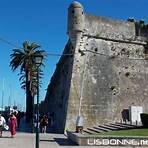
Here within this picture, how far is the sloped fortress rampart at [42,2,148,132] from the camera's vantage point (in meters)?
33.7

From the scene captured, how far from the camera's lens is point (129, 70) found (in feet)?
120

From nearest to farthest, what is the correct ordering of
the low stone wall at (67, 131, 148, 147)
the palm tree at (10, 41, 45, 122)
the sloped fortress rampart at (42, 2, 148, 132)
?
1. the low stone wall at (67, 131, 148, 147)
2. the sloped fortress rampart at (42, 2, 148, 132)
3. the palm tree at (10, 41, 45, 122)

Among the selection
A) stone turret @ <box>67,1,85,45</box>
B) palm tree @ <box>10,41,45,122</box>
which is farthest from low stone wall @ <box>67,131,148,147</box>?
palm tree @ <box>10,41,45,122</box>

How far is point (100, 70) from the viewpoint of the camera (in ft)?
116

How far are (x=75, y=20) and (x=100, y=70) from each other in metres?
4.71

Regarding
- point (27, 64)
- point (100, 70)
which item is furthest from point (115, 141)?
point (27, 64)

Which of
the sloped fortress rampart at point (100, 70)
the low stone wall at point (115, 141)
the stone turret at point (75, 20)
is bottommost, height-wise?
the low stone wall at point (115, 141)

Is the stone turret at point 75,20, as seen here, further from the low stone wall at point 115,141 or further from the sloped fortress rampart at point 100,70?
the low stone wall at point 115,141

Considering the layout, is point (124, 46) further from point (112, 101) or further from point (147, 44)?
point (112, 101)

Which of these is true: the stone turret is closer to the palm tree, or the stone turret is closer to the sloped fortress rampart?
the sloped fortress rampart

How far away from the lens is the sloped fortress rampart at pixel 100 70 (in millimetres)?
33688

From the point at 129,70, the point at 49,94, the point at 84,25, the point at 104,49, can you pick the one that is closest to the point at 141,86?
the point at 129,70

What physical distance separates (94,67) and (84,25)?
3.54 meters

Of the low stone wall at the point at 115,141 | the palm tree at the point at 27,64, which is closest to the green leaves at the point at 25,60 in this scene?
the palm tree at the point at 27,64
